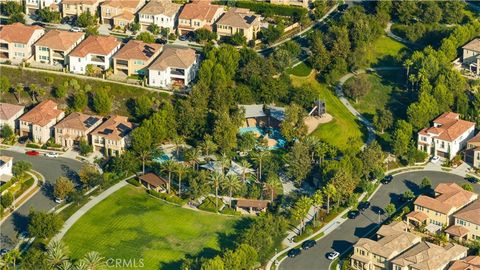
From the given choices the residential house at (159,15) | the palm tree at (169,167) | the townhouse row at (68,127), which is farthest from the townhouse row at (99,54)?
the palm tree at (169,167)

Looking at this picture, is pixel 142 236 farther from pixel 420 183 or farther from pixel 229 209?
pixel 420 183

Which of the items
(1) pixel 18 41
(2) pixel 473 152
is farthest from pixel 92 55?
(2) pixel 473 152

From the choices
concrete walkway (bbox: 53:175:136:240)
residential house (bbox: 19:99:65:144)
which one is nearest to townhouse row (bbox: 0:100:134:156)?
residential house (bbox: 19:99:65:144)

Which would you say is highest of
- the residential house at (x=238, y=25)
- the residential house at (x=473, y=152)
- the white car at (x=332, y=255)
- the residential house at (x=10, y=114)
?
the residential house at (x=238, y=25)

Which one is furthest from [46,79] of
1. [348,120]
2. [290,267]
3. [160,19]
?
[290,267]

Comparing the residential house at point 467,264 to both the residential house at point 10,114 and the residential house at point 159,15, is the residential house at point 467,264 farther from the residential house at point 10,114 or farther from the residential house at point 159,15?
the residential house at point 159,15

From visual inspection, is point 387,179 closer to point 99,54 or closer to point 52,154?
point 52,154

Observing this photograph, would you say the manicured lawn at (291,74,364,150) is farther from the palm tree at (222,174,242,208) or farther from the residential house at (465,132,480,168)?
the palm tree at (222,174,242,208)
